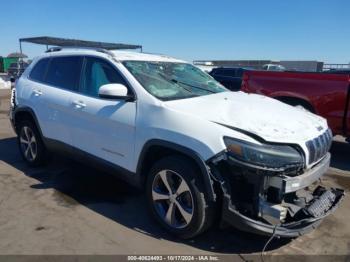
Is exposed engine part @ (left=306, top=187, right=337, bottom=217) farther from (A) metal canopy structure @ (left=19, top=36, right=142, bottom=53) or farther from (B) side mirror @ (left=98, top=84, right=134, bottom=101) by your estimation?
(A) metal canopy structure @ (left=19, top=36, right=142, bottom=53)

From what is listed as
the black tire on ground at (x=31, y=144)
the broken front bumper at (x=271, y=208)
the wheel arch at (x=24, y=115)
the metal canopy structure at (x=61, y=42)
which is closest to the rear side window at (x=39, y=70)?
the wheel arch at (x=24, y=115)

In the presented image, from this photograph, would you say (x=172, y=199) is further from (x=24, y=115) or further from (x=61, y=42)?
(x=61, y=42)

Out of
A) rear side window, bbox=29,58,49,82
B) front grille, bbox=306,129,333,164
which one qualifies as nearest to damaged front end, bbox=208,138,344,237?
front grille, bbox=306,129,333,164

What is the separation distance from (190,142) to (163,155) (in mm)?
541

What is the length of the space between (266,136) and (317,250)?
4.22 feet

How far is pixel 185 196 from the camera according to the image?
11.3 feet

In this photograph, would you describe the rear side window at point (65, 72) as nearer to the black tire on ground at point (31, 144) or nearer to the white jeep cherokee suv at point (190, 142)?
the white jeep cherokee suv at point (190, 142)

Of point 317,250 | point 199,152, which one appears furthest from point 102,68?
point 317,250

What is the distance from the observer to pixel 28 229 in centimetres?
374

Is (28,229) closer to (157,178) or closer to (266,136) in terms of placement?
(157,178)

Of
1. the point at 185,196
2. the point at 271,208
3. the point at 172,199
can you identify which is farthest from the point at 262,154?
the point at 172,199

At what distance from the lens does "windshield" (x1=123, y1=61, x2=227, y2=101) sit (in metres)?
3.93

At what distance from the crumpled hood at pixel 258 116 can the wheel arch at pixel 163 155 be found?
349mm

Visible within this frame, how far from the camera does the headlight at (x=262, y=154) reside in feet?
9.77
